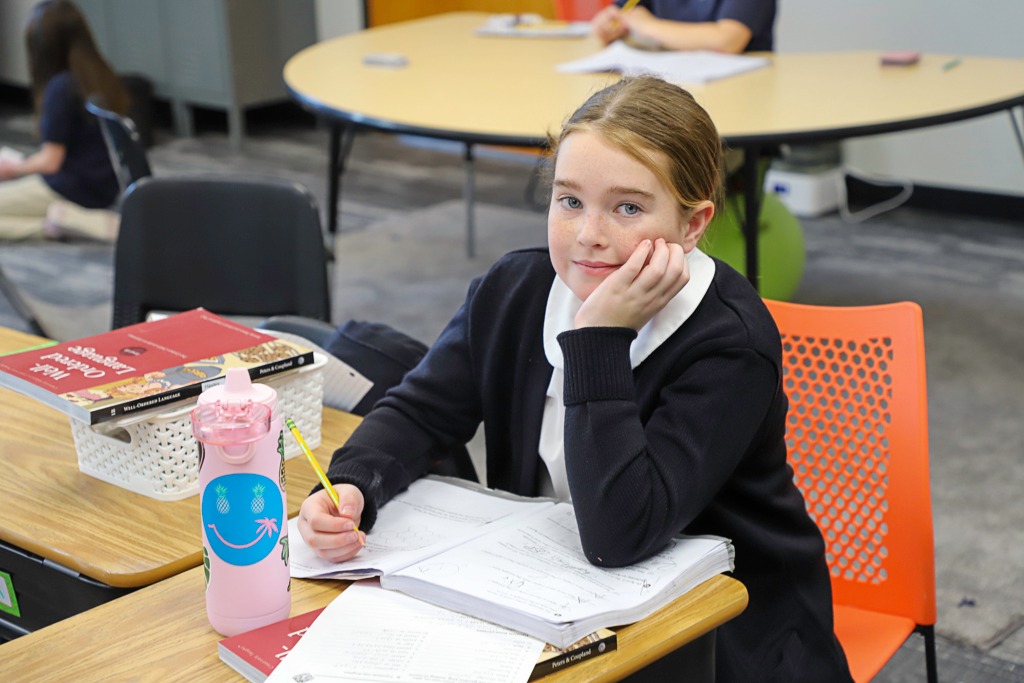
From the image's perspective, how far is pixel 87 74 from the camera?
3.72 metres

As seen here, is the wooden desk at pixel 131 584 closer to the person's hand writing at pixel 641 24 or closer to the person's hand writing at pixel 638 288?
the person's hand writing at pixel 638 288

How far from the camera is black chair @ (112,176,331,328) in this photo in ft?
6.73

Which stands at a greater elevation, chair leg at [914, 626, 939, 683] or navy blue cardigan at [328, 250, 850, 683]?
navy blue cardigan at [328, 250, 850, 683]

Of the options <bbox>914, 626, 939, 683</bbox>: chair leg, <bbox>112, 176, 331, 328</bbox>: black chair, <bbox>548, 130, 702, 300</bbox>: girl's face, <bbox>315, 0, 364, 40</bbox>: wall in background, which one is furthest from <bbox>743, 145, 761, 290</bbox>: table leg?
<bbox>315, 0, 364, 40</bbox>: wall in background

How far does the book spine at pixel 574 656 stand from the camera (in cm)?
91

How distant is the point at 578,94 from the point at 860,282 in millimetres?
1442

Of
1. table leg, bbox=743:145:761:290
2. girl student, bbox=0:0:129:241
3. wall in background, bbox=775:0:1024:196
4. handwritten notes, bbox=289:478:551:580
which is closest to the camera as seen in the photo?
handwritten notes, bbox=289:478:551:580

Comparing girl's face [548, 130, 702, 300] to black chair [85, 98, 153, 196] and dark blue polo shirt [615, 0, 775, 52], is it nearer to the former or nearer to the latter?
black chair [85, 98, 153, 196]

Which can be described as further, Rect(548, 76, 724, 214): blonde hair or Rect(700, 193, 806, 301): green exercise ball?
Rect(700, 193, 806, 301): green exercise ball

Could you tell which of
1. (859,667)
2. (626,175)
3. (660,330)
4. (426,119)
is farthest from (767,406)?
(426,119)

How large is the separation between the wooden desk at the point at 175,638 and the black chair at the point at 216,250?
105cm

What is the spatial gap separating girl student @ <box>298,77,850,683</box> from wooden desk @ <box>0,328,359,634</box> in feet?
0.44

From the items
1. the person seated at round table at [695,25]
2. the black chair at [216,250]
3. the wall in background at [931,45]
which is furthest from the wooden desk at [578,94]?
the wall in background at [931,45]

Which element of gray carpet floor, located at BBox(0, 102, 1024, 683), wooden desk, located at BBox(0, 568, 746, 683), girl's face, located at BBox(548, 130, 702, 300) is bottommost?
gray carpet floor, located at BBox(0, 102, 1024, 683)
